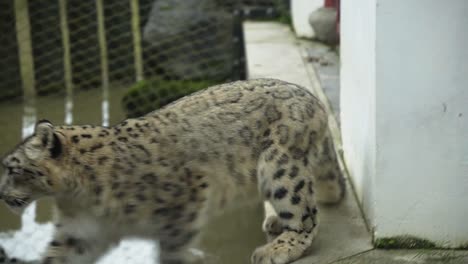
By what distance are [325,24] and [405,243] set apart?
4409 mm

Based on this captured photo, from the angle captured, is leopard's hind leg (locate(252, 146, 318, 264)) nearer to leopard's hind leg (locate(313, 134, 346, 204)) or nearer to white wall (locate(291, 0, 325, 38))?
leopard's hind leg (locate(313, 134, 346, 204))

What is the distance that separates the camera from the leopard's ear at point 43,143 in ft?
13.1

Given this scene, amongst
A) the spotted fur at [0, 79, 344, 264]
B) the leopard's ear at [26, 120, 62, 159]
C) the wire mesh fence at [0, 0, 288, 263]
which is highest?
the leopard's ear at [26, 120, 62, 159]

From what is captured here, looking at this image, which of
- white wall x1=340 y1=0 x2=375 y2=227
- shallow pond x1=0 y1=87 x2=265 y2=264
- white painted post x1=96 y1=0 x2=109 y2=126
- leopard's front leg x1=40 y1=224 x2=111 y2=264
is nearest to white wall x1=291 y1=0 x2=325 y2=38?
white painted post x1=96 y1=0 x2=109 y2=126

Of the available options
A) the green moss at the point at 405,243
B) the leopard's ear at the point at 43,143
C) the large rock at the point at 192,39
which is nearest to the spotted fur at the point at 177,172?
the leopard's ear at the point at 43,143

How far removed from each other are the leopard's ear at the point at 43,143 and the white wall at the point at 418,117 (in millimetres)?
1440

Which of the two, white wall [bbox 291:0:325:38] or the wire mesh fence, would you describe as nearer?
white wall [bbox 291:0:325:38]

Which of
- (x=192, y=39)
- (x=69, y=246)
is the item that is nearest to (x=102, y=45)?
Result: (x=192, y=39)

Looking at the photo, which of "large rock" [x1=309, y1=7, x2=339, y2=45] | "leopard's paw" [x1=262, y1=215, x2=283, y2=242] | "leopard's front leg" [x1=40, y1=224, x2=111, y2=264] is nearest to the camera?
"leopard's front leg" [x1=40, y1=224, x2=111, y2=264]

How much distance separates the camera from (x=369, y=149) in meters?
4.16

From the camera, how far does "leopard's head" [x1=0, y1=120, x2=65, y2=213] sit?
400 centimetres

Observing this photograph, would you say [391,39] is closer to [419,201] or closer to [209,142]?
[419,201]

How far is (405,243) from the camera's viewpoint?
406cm

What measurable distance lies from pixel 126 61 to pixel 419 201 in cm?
579
